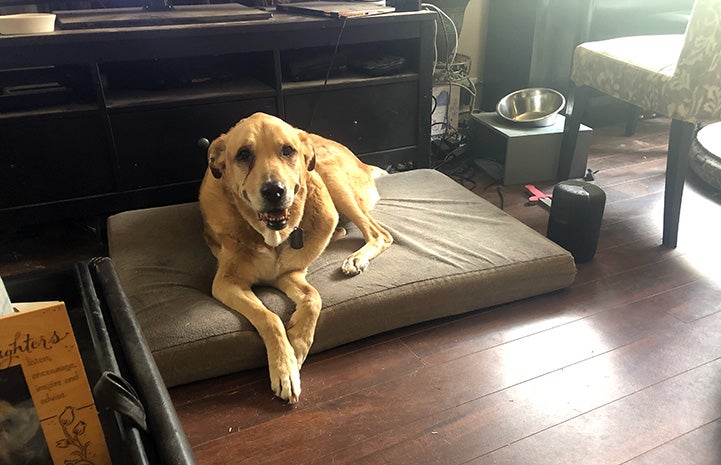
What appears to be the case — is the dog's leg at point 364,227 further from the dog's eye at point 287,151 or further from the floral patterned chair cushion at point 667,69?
the floral patterned chair cushion at point 667,69

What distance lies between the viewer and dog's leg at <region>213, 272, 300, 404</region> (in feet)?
4.79

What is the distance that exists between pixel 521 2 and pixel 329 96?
135cm

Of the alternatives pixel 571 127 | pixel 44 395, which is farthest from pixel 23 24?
pixel 571 127

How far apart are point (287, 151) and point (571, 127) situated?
1.45m

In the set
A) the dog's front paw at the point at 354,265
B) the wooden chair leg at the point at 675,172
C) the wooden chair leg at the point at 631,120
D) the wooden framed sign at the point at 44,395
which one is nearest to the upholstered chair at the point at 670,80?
the wooden chair leg at the point at 675,172

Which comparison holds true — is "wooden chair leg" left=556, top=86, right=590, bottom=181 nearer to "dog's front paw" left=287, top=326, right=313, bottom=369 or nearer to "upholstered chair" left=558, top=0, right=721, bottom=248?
"upholstered chair" left=558, top=0, right=721, bottom=248

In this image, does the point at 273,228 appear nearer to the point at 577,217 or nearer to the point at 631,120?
the point at 577,217

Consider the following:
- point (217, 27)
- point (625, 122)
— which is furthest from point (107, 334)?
point (625, 122)

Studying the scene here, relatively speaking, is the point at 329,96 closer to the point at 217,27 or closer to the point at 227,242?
the point at 217,27

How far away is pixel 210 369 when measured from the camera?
Answer: 5.00 feet

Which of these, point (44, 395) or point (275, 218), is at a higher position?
point (44, 395)

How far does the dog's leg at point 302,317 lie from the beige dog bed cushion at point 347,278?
1.2 inches

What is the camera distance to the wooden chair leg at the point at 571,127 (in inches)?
97.1

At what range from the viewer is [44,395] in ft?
2.64
